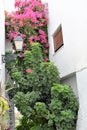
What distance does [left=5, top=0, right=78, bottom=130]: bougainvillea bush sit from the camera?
29.5 feet

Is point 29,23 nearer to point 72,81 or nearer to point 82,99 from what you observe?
point 72,81

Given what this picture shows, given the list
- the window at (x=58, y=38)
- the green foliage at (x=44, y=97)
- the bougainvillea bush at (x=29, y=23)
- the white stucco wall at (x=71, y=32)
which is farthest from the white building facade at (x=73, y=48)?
the bougainvillea bush at (x=29, y=23)

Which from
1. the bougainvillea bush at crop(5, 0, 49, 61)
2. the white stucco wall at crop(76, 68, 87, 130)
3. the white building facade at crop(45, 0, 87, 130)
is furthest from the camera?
the bougainvillea bush at crop(5, 0, 49, 61)

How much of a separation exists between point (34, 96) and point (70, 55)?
1.93 metres

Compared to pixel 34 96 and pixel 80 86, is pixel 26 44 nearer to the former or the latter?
pixel 34 96

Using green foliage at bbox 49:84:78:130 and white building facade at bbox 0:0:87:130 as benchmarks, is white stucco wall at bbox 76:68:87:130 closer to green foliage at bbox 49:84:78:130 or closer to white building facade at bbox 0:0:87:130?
white building facade at bbox 0:0:87:130

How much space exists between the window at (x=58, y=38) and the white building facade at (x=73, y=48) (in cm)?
17

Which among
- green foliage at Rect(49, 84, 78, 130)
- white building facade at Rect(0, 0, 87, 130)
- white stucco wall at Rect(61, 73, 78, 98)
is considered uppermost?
white building facade at Rect(0, 0, 87, 130)

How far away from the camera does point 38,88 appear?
32.7 feet

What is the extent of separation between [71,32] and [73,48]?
24.2 inches

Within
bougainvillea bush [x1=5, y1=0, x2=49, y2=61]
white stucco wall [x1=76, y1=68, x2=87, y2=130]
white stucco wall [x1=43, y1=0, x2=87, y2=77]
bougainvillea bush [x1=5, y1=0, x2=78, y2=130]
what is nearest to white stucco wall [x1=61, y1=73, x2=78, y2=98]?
white stucco wall [x1=43, y1=0, x2=87, y2=77]

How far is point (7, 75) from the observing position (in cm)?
1257

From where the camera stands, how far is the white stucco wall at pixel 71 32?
894 cm

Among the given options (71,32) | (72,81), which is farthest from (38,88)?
(71,32)
